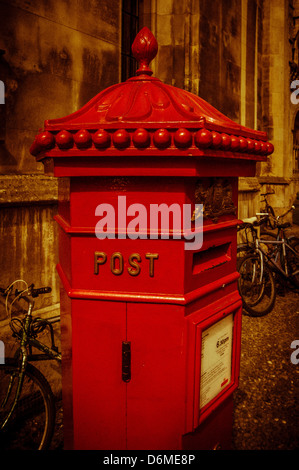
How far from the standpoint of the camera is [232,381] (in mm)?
2154

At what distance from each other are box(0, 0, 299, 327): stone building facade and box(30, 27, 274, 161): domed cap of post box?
7.43 feet

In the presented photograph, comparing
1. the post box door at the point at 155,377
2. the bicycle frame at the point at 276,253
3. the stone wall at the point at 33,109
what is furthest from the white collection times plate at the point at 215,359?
the bicycle frame at the point at 276,253

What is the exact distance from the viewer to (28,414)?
9.48 feet

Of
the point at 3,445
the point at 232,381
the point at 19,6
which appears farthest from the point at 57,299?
the point at 19,6

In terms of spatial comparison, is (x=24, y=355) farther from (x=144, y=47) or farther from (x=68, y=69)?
(x=68, y=69)

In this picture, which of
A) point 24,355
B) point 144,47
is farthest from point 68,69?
point 24,355

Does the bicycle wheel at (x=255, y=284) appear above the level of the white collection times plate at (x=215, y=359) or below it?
below

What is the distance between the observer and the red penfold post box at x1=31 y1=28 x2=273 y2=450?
1.52 metres

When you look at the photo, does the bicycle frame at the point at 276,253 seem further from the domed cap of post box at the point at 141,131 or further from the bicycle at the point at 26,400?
the domed cap of post box at the point at 141,131

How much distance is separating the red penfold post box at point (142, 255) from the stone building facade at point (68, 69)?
2.17 meters

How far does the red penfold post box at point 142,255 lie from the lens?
152cm

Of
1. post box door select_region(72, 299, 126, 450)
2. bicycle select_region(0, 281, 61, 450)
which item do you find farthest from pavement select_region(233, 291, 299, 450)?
bicycle select_region(0, 281, 61, 450)

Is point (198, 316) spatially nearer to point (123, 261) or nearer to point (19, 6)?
point (123, 261)

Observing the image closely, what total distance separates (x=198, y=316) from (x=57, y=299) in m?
2.83
